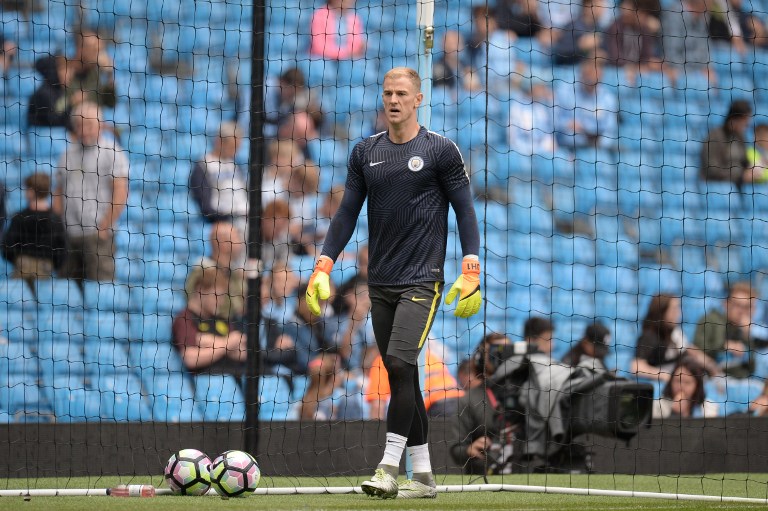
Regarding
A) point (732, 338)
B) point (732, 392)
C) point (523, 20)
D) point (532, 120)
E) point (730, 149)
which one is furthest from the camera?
point (730, 149)

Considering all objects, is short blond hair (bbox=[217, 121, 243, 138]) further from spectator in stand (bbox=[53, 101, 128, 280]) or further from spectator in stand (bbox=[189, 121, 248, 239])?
spectator in stand (bbox=[53, 101, 128, 280])

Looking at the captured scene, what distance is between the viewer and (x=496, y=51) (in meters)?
11.9

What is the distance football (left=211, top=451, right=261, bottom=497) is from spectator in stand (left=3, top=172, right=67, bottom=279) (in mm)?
3723

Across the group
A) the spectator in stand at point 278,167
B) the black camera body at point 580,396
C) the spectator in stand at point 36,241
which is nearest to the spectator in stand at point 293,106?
the spectator in stand at point 278,167

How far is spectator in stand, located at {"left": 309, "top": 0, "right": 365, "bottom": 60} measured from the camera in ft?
36.1

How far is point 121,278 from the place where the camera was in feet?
32.8

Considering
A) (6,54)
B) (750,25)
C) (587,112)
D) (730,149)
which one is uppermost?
(750,25)

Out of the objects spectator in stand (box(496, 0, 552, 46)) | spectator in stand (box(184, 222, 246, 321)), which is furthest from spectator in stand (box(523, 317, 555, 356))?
spectator in stand (box(496, 0, 552, 46))

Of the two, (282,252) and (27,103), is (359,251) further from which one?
(27,103)

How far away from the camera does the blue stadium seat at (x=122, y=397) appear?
370 inches

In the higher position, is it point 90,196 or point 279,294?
point 90,196

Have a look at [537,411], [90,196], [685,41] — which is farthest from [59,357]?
[685,41]

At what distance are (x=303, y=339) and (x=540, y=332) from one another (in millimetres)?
2038

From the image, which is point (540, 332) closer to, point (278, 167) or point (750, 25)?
point (278, 167)
